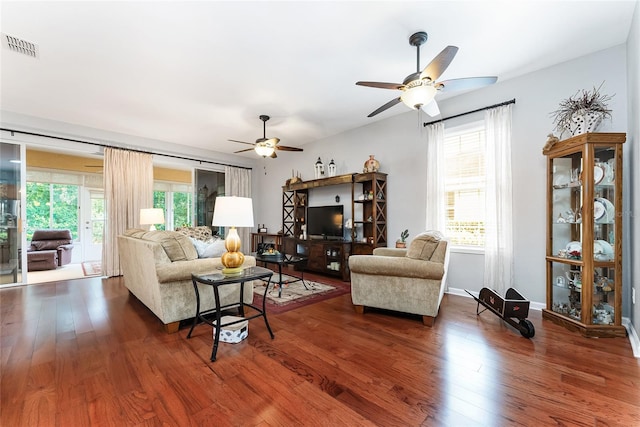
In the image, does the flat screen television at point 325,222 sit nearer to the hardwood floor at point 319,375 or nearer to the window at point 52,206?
the hardwood floor at point 319,375

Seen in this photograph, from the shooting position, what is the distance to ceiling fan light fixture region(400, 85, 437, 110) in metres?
2.46

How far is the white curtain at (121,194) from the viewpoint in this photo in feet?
16.4

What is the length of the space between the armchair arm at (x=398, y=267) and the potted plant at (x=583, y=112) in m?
1.94

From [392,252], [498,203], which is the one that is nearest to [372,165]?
[392,252]

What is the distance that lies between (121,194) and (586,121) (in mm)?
6845

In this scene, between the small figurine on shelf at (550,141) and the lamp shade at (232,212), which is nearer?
the lamp shade at (232,212)

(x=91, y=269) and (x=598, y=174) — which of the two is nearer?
(x=598, y=174)

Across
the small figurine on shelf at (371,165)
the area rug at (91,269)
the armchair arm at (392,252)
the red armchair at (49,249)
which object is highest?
the small figurine on shelf at (371,165)

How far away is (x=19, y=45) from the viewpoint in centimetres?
263

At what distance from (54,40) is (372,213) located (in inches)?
168

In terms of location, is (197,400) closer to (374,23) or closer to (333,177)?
(374,23)

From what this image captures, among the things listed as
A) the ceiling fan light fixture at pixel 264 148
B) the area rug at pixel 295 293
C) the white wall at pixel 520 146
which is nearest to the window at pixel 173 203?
the ceiling fan light fixture at pixel 264 148

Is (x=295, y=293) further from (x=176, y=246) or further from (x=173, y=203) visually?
(x=173, y=203)

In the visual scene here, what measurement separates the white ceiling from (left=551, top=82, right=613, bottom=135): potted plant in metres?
0.46
